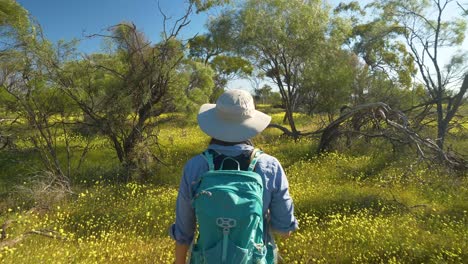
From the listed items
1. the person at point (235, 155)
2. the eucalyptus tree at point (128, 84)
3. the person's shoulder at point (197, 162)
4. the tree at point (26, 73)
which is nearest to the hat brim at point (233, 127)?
the person at point (235, 155)

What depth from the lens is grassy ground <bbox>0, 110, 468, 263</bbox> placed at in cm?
408

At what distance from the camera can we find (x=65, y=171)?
27.9ft

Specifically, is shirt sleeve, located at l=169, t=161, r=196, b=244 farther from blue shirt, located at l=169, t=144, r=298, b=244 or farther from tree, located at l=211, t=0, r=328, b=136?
tree, located at l=211, t=0, r=328, b=136

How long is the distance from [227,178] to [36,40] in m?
6.77

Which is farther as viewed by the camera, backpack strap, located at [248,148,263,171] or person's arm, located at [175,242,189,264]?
person's arm, located at [175,242,189,264]

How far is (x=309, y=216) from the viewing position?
5375 mm

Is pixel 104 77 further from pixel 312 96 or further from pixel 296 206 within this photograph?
pixel 312 96

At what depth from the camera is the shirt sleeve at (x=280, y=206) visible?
1761mm

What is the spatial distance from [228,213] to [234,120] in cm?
51

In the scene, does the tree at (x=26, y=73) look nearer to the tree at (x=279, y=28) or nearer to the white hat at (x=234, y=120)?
the white hat at (x=234, y=120)

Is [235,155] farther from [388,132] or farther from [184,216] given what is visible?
[388,132]

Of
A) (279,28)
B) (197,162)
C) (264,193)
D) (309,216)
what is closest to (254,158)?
(264,193)

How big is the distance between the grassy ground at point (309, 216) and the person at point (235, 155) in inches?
96.3

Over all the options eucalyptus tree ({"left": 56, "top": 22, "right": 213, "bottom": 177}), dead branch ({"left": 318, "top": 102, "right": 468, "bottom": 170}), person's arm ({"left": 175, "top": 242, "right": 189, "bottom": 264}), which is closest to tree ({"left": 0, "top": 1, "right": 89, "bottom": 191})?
eucalyptus tree ({"left": 56, "top": 22, "right": 213, "bottom": 177})
